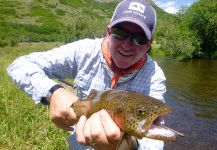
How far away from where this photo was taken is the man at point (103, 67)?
2.79m

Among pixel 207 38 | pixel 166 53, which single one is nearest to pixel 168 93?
pixel 166 53

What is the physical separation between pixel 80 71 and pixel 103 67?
0.25 metres

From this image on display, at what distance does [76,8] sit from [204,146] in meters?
102

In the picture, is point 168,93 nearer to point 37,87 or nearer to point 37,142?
point 37,142

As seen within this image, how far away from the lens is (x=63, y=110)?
260 cm

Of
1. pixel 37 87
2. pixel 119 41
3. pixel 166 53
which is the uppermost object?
pixel 119 41

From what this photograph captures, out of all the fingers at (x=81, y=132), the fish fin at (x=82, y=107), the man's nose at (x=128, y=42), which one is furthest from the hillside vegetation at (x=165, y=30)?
the fingers at (x=81, y=132)

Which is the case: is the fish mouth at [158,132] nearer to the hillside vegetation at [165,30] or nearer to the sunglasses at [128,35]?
the sunglasses at [128,35]

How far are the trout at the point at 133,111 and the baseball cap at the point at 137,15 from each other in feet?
2.20

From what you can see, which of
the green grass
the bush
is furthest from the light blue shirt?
the bush

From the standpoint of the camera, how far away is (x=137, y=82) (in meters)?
3.25

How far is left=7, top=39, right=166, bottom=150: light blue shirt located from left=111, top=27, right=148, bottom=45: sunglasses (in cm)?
35

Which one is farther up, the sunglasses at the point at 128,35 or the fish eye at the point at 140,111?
the sunglasses at the point at 128,35

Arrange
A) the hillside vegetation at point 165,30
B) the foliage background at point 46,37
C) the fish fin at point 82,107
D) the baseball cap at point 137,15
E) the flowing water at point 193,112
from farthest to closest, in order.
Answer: the hillside vegetation at point 165,30 < the flowing water at point 193,112 < the foliage background at point 46,37 < the baseball cap at point 137,15 < the fish fin at point 82,107
